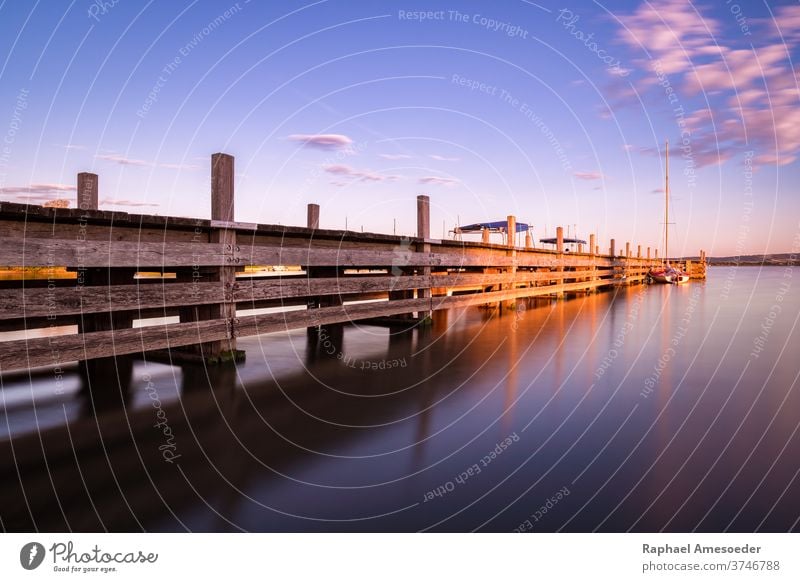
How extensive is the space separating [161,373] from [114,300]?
1.32m

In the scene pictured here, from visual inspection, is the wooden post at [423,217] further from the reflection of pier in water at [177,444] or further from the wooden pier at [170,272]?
the reflection of pier in water at [177,444]

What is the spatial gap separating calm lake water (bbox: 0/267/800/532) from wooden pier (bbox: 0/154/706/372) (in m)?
0.54

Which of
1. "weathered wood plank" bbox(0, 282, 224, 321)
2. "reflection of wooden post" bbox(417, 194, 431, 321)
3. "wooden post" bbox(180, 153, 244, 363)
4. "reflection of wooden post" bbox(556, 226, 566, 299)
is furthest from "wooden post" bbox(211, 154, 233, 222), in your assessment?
"reflection of wooden post" bbox(556, 226, 566, 299)

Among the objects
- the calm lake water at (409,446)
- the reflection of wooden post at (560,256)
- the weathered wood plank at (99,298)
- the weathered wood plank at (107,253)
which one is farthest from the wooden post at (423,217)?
the reflection of wooden post at (560,256)

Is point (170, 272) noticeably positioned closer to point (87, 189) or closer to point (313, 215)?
point (87, 189)

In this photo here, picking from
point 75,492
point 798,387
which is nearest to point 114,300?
point 75,492

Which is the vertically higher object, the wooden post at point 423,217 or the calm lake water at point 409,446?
the wooden post at point 423,217

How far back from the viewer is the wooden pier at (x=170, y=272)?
4.65m

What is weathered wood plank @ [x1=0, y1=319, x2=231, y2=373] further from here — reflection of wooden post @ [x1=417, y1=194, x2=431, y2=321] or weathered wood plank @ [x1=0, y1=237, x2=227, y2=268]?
reflection of wooden post @ [x1=417, y1=194, x2=431, y2=321]

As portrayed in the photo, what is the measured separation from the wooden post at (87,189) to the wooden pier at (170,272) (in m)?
0.02

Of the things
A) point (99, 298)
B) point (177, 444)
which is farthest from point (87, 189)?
point (177, 444)

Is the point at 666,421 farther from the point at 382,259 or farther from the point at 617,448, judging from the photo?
the point at 382,259

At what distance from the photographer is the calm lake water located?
9.57ft

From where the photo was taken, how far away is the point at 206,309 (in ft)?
21.7
